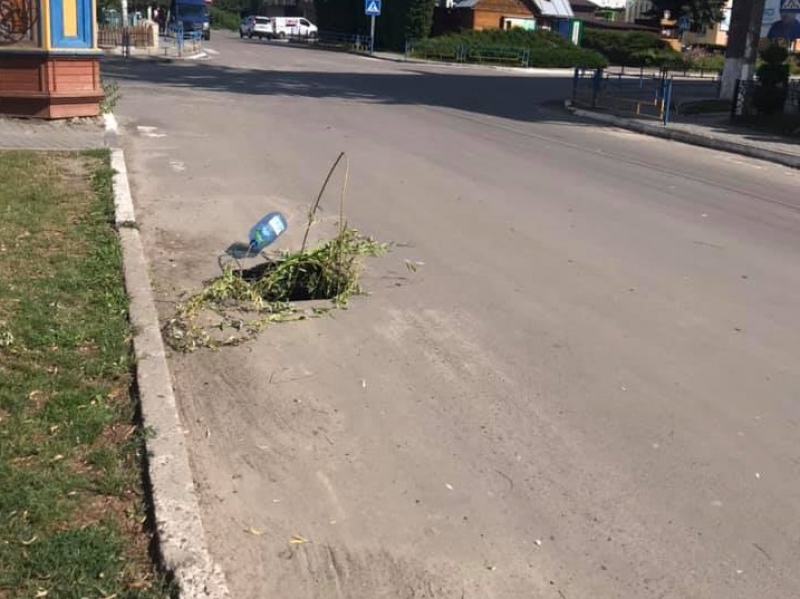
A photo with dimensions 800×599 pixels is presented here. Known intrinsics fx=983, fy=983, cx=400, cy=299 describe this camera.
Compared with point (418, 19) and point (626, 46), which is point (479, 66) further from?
point (626, 46)

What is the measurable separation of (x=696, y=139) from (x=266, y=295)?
14.2 m

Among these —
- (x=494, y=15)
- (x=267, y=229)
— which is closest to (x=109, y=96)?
(x=267, y=229)

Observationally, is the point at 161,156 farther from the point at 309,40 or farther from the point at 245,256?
the point at 309,40

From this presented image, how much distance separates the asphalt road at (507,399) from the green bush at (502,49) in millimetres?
41791

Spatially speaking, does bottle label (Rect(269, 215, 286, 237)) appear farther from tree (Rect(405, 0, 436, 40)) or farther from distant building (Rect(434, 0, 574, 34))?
distant building (Rect(434, 0, 574, 34))

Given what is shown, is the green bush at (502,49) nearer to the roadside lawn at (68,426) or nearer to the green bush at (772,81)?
the green bush at (772,81)

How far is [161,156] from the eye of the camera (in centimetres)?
1344

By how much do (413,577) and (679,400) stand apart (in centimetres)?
238

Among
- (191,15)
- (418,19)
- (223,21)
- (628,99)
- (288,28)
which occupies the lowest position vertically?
(628,99)

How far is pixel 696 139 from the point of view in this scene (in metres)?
19.2

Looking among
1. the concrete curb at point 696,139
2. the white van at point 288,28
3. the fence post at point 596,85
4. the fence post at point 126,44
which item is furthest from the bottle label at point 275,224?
the white van at point 288,28

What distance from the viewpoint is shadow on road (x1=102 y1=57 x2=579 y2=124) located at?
2475cm

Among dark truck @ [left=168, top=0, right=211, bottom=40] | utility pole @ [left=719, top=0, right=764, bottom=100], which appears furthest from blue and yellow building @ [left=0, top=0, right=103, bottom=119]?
dark truck @ [left=168, top=0, right=211, bottom=40]

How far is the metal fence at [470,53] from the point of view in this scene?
5244 cm
